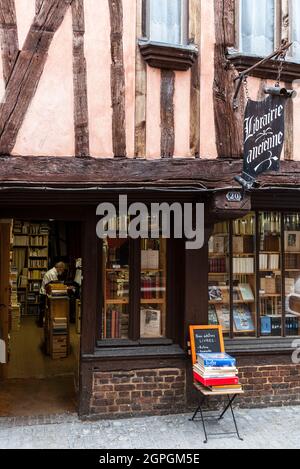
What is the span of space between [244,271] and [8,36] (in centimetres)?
426

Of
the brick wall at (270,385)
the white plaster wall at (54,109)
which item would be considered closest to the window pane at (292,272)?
the brick wall at (270,385)

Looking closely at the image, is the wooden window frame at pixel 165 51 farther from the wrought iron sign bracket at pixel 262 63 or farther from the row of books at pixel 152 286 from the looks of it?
the row of books at pixel 152 286

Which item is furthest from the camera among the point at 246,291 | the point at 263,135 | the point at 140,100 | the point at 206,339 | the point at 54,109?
the point at 246,291

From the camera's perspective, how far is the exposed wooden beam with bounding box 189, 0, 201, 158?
5844 millimetres

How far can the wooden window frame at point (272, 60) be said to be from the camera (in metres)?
5.91

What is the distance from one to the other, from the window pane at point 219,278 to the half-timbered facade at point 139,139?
0.28 metres

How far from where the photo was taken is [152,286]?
6.51m

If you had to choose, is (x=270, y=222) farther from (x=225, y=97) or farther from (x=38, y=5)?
(x=38, y=5)

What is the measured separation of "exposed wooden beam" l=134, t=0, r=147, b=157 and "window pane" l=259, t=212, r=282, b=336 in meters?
2.18

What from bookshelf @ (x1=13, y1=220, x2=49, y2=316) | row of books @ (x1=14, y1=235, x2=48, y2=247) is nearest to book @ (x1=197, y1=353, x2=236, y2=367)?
bookshelf @ (x1=13, y1=220, x2=49, y2=316)

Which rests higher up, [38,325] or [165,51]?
[165,51]

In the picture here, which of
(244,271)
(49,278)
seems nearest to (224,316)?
(244,271)

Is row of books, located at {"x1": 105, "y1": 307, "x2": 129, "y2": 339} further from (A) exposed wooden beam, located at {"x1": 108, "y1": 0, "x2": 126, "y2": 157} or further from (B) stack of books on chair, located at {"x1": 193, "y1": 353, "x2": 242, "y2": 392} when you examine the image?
(A) exposed wooden beam, located at {"x1": 108, "y1": 0, "x2": 126, "y2": 157}

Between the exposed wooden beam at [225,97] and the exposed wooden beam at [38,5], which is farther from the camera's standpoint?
the exposed wooden beam at [225,97]
